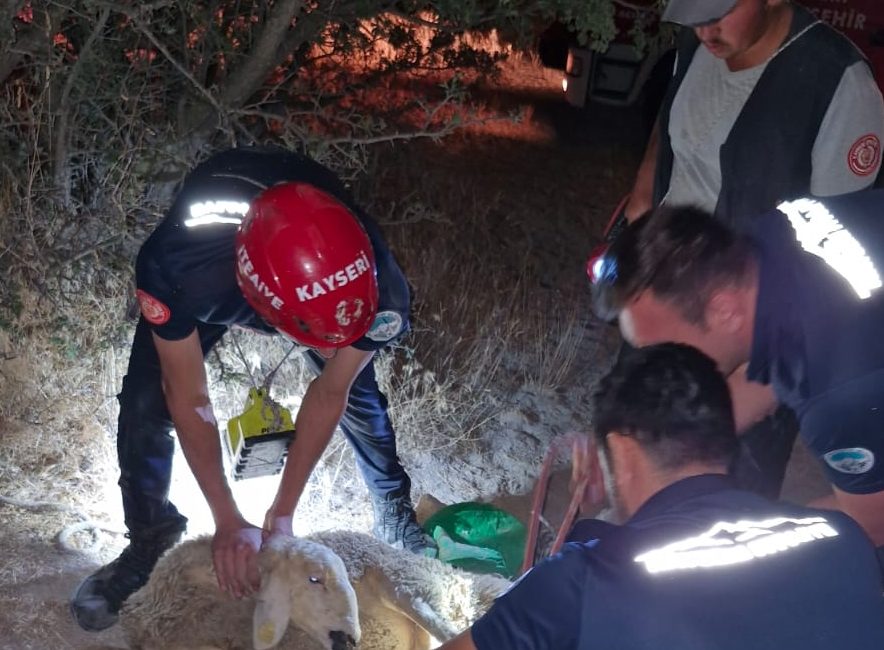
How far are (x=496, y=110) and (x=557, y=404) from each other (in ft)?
16.4

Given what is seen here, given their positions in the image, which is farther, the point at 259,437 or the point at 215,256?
the point at 259,437

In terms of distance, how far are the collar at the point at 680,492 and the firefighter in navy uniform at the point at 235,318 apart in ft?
3.76

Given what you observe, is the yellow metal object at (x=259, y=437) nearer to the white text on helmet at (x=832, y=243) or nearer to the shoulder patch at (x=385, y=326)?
the shoulder patch at (x=385, y=326)

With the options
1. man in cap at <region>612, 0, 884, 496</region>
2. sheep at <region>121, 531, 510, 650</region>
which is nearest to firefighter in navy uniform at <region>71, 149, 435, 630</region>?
sheep at <region>121, 531, 510, 650</region>

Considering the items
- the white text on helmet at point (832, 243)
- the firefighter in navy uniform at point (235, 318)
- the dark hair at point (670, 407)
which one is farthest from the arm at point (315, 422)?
the white text on helmet at point (832, 243)

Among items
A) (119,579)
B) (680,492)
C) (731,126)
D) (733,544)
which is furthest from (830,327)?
(119,579)

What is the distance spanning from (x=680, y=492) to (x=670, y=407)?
6.9 inches

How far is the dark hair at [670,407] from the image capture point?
1.89 metres

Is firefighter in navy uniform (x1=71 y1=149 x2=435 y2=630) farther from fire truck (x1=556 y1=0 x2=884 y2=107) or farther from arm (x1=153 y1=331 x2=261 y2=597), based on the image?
fire truck (x1=556 y1=0 x2=884 y2=107)

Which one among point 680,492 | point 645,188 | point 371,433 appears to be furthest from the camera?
point 371,433

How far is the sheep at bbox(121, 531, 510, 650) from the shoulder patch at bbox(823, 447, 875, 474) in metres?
1.22

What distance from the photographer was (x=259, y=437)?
3.21m

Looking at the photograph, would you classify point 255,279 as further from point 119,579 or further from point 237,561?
point 119,579

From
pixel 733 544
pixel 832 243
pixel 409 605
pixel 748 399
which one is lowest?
pixel 409 605
